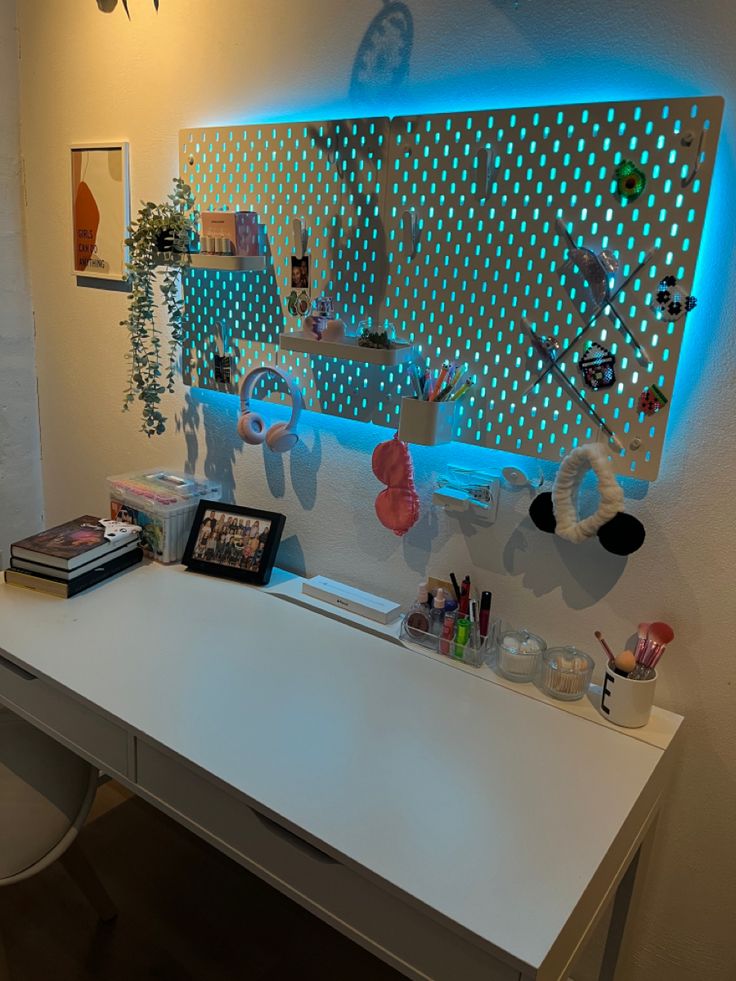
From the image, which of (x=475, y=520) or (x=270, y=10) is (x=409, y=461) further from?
(x=270, y=10)

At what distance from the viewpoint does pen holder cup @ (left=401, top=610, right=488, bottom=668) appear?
1.40 m

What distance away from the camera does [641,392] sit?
120cm

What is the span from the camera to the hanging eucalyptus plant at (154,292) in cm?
165

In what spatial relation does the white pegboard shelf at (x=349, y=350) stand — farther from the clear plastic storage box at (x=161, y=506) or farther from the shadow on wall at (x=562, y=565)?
the clear plastic storage box at (x=161, y=506)

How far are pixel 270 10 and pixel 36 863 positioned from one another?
170 cm

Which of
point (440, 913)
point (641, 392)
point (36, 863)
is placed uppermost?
point (641, 392)

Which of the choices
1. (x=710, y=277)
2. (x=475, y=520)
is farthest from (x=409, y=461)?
(x=710, y=277)

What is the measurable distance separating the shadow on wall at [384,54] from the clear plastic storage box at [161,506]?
932 millimetres

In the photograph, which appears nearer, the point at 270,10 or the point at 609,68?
the point at 609,68

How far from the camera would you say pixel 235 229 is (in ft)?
5.10

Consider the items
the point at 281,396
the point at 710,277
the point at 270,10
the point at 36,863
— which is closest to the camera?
the point at 710,277

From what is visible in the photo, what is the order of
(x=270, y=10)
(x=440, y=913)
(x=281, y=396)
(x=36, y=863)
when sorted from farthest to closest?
(x=281, y=396), (x=270, y=10), (x=36, y=863), (x=440, y=913)

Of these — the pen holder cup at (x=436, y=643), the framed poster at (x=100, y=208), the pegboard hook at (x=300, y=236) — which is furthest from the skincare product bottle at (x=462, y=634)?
the framed poster at (x=100, y=208)

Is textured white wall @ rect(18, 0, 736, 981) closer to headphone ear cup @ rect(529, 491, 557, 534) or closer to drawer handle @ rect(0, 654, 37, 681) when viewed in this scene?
headphone ear cup @ rect(529, 491, 557, 534)
